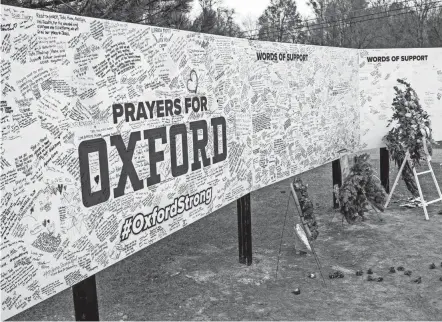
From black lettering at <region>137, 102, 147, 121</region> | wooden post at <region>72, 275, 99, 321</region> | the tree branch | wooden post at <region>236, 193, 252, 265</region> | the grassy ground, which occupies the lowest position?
the grassy ground

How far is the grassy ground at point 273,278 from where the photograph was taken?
15.4 feet

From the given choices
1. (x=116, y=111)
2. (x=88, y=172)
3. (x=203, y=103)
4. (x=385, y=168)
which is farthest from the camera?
(x=385, y=168)

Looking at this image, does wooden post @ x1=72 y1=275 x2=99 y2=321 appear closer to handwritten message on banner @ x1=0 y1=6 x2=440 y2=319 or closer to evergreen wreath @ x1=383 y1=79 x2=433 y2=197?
handwritten message on banner @ x1=0 y1=6 x2=440 y2=319

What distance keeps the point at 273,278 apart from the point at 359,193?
2354mm

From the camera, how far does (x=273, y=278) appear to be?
→ 5.50 meters

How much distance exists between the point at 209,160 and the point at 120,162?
4.72 feet

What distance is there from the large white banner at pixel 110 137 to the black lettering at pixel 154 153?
0.05 feet

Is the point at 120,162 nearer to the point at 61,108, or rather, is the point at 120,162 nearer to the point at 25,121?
the point at 61,108

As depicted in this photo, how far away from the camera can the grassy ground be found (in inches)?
185

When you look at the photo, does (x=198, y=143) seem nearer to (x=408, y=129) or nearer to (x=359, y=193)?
(x=359, y=193)

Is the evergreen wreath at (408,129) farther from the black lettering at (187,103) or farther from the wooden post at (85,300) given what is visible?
the wooden post at (85,300)

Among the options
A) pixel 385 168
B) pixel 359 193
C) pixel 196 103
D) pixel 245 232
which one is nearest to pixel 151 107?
pixel 196 103

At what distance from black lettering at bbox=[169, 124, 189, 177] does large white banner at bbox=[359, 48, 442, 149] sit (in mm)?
4952

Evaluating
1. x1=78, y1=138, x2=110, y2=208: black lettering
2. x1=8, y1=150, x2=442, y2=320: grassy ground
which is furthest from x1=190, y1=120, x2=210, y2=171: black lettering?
x1=8, y1=150, x2=442, y2=320: grassy ground
